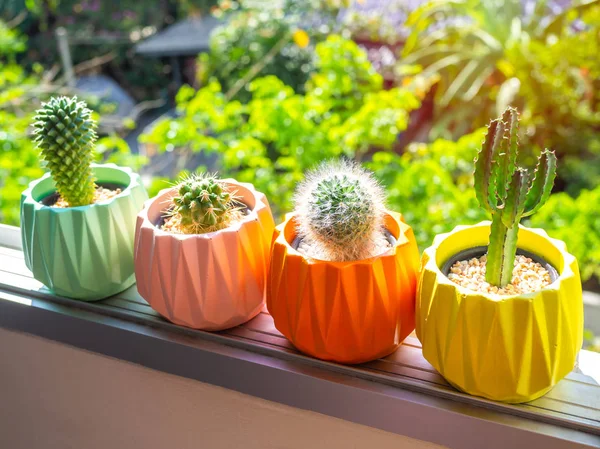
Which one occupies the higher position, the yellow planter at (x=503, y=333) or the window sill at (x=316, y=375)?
the yellow planter at (x=503, y=333)

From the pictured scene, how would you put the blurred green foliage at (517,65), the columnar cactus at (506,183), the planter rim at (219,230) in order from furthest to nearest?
1. the blurred green foliage at (517,65)
2. the planter rim at (219,230)
3. the columnar cactus at (506,183)

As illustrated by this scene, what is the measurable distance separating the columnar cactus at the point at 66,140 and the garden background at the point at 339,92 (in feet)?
1.07

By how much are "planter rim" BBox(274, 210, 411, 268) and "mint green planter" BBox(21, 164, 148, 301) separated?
0.23 m

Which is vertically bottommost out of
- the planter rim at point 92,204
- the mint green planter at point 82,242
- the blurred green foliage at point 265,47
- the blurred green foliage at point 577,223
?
the blurred green foliage at point 577,223

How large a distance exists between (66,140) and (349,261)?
1.21 feet

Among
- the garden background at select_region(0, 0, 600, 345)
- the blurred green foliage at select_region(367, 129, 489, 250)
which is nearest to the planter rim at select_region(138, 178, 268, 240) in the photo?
the garden background at select_region(0, 0, 600, 345)

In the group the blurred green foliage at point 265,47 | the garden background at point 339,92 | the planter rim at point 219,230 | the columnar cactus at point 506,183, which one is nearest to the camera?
the columnar cactus at point 506,183

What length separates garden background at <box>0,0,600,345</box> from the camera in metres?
1.69

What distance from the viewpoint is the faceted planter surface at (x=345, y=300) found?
59 centimetres

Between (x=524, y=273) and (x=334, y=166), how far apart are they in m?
0.23

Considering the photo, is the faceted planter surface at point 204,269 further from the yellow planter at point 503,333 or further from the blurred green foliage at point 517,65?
the blurred green foliage at point 517,65

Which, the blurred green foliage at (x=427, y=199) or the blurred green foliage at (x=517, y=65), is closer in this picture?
the blurred green foliage at (x=427, y=199)

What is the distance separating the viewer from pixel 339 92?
1.91 m

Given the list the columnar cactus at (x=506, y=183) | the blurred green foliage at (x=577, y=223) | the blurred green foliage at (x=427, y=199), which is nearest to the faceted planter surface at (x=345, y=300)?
the columnar cactus at (x=506, y=183)
